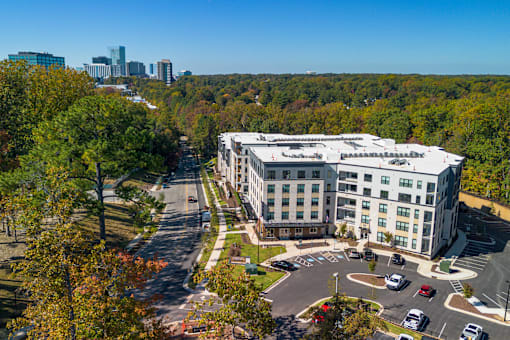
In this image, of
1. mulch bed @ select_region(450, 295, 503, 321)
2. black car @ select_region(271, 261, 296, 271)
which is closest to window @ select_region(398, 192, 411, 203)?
mulch bed @ select_region(450, 295, 503, 321)

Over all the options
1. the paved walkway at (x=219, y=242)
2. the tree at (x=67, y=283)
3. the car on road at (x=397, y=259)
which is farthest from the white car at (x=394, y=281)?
the tree at (x=67, y=283)

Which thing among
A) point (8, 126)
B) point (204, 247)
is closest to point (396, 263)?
point (204, 247)

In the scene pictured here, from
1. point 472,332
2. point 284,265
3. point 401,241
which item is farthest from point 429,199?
point 284,265

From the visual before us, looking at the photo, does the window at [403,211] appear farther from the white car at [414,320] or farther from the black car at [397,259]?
the white car at [414,320]

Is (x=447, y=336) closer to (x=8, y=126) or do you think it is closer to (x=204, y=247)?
(x=204, y=247)

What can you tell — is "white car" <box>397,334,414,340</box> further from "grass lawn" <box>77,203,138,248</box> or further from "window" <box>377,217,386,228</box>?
"grass lawn" <box>77,203,138,248</box>

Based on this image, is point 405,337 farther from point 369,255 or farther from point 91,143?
point 91,143

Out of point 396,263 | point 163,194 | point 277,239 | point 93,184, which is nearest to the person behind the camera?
point 93,184
